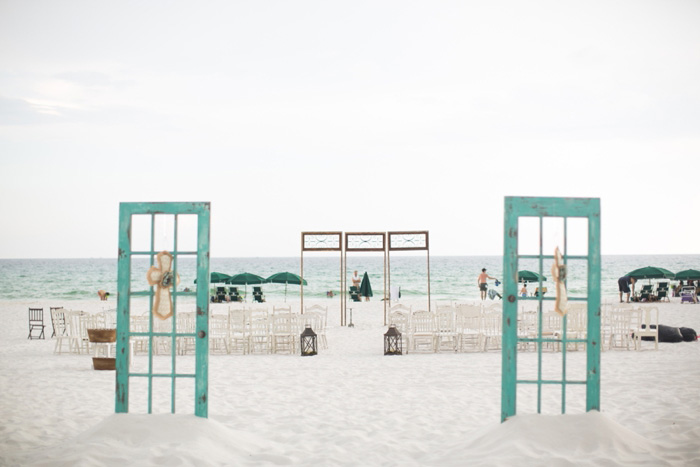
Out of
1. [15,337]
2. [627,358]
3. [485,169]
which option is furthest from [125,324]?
[485,169]

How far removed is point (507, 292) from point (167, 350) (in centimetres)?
858

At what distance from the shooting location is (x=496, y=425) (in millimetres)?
5594

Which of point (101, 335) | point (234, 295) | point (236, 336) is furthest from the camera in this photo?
point (234, 295)

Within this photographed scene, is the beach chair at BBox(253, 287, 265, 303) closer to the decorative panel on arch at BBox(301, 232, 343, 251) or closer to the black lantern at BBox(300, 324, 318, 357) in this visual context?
the decorative panel on arch at BBox(301, 232, 343, 251)

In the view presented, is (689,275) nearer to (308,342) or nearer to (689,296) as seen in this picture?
(689,296)

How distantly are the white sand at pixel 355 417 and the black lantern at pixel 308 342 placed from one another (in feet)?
1.37

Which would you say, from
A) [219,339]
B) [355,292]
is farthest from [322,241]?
[355,292]

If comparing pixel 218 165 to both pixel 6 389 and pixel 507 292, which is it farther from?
pixel 507 292

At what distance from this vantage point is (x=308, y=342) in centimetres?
1189

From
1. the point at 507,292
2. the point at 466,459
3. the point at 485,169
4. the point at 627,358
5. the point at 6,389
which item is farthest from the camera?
the point at 485,169

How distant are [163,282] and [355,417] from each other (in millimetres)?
2705

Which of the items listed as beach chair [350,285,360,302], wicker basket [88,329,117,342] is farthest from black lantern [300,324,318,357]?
beach chair [350,285,360,302]

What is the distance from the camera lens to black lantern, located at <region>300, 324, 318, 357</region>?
11745 mm

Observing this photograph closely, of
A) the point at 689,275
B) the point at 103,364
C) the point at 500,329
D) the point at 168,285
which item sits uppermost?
the point at 168,285
